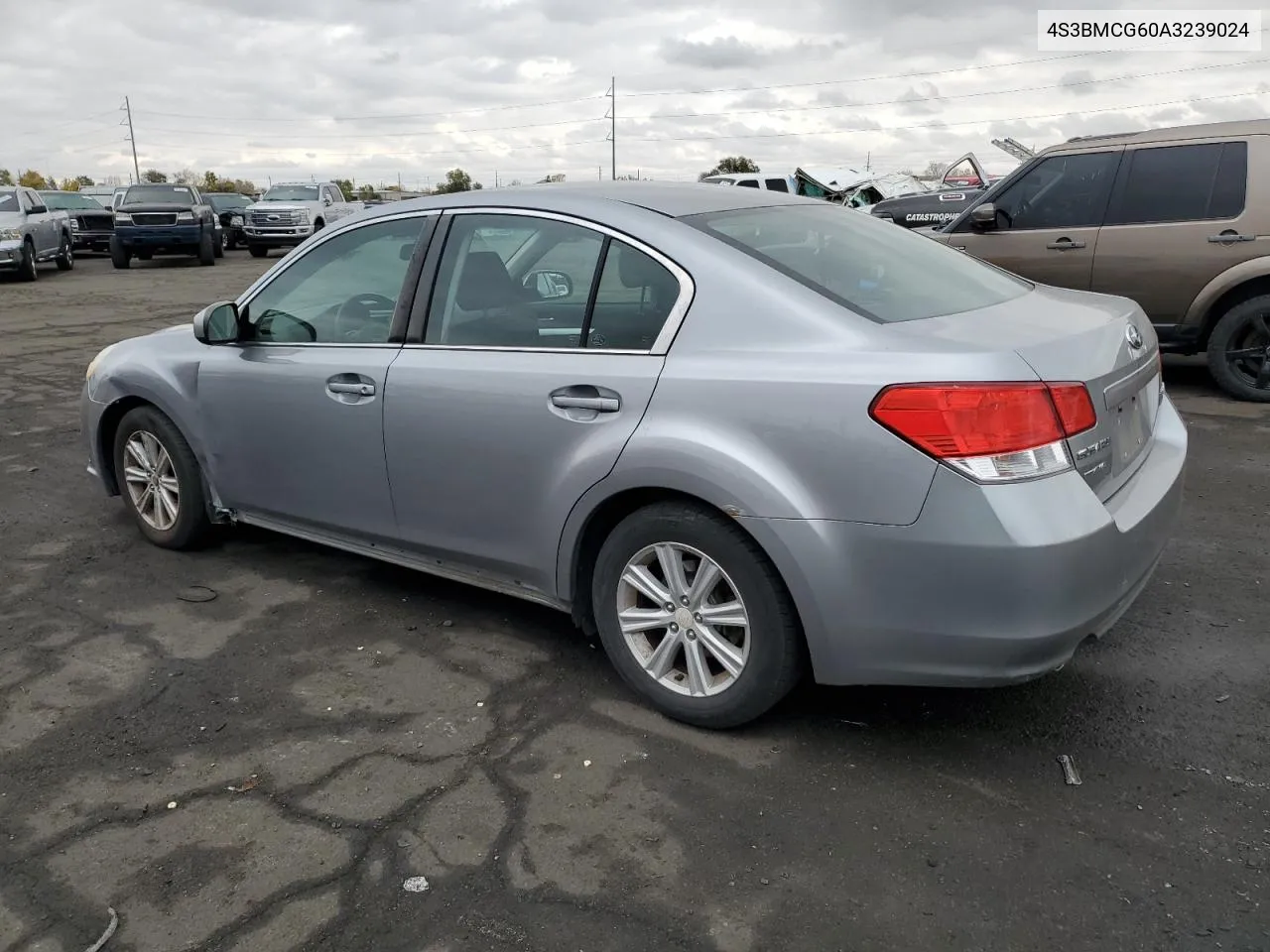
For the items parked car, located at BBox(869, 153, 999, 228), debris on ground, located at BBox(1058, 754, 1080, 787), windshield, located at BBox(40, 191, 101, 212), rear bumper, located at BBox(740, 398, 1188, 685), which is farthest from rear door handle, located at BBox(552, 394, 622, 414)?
windshield, located at BBox(40, 191, 101, 212)

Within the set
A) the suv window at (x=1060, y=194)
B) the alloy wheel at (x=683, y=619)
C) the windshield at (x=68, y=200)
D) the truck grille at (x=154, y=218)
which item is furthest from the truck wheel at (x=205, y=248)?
the alloy wheel at (x=683, y=619)

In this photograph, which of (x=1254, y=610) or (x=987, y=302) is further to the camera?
(x=1254, y=610)

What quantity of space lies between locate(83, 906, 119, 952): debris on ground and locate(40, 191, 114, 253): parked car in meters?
28.0

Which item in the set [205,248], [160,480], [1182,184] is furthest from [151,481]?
[205,248]

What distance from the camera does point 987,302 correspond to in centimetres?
335

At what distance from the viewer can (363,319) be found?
4.04m

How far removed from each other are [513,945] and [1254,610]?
314cm

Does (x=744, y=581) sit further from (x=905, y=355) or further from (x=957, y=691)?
(x=957, y=691)

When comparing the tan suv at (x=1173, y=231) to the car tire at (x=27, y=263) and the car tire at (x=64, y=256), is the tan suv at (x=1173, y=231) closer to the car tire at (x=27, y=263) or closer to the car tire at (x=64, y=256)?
the car tire at (x=27, y=263)

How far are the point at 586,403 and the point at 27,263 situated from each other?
20333 mm

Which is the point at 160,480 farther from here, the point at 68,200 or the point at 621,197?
the point at 68,200

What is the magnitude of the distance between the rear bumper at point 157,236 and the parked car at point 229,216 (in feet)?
19.9

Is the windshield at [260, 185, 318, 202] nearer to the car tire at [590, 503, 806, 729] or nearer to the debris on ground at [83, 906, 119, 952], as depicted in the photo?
the car tire at [590, 503, 806, 729]

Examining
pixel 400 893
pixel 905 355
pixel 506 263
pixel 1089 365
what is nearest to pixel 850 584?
pixel 905 355
